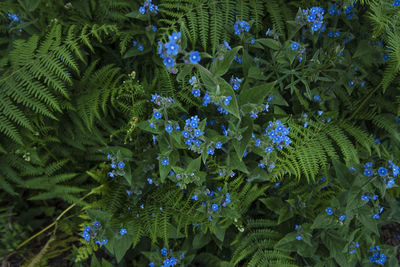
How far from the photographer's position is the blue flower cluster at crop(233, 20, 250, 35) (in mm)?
3105

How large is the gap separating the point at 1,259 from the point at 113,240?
1745 mm

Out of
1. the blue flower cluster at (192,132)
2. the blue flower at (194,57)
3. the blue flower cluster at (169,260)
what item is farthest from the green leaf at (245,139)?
the blue flower cluster at (169,260)

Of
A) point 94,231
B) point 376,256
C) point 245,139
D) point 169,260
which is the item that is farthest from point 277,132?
point 94,231

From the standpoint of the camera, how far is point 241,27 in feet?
10.3

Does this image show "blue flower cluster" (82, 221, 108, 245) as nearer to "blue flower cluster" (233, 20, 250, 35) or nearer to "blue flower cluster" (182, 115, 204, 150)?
"blue flower cluster" (182, 115, 204, 150)

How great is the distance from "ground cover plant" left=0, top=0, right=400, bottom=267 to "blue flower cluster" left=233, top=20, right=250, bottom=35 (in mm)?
14

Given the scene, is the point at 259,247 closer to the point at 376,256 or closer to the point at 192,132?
the point at 376,256

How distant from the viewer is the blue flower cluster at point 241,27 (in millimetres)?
3105

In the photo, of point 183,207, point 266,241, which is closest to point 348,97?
point 266,241

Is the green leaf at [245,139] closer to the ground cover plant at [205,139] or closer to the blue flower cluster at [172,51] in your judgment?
the ground cover plant at [205,139]

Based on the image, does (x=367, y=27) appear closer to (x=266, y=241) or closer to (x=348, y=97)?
(x=348, y=97)

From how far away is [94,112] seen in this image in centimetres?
334

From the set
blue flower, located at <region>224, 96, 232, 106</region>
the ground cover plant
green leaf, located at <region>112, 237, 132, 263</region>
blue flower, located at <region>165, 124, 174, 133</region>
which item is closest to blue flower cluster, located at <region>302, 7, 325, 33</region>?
the ground cover plant

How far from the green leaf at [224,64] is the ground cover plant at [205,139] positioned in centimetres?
45
